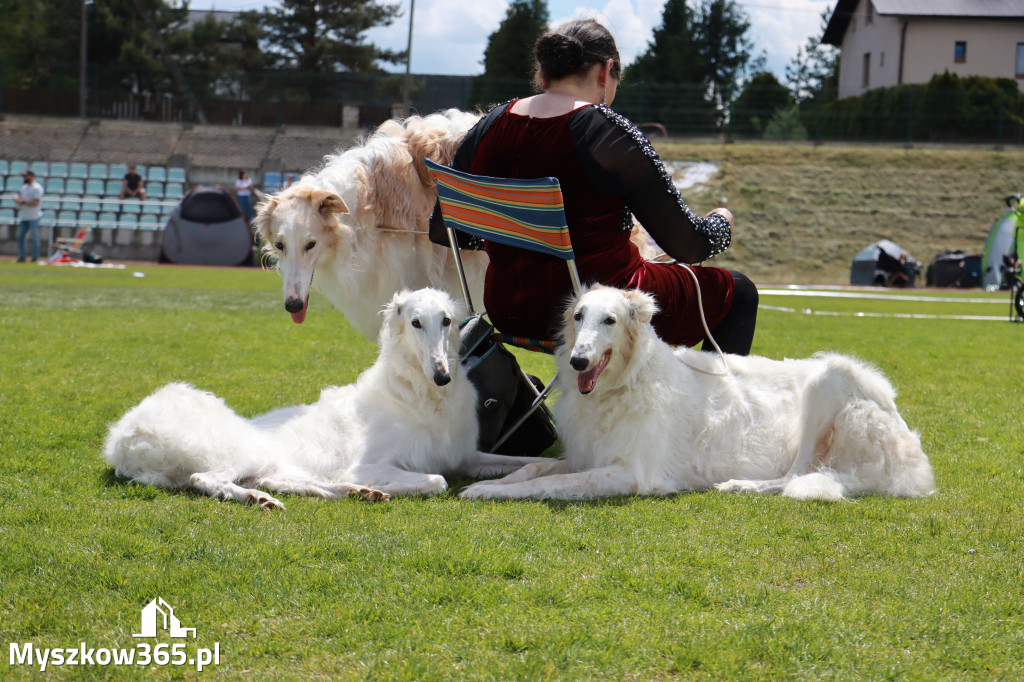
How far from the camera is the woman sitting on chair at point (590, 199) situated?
495cm

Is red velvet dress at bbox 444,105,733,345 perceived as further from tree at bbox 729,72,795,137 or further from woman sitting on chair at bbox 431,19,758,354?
tree at bbox 729,72,795,137

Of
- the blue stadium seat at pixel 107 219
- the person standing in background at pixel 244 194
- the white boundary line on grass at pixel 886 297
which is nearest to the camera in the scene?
the white boundary line on grass at pixel 886 297

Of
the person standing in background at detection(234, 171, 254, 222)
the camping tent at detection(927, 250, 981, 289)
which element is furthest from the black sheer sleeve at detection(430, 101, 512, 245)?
the person standing in background at detection(234, 171, 254, 222)

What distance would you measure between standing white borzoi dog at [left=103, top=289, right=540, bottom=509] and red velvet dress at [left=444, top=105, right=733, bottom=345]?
465 mm

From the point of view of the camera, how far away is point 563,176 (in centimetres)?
505

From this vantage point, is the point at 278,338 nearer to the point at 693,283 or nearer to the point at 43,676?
the point at 693,283

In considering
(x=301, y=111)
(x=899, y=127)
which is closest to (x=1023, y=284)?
(x=899, y=127)

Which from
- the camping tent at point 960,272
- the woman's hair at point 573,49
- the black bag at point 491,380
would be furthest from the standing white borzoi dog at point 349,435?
the camping tent at point 960,272

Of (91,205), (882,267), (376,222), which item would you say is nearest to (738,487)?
(376,222)

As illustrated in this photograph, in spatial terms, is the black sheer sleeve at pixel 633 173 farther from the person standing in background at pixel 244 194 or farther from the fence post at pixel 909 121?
the fence post at pixel 909 121

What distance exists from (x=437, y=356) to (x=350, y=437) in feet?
2.41

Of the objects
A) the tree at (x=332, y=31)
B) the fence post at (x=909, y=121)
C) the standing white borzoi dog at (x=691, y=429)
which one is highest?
the tree at (x=332, y=31)

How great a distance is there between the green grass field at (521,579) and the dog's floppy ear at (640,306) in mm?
934

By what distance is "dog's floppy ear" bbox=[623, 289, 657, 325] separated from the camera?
4762 millimetres
